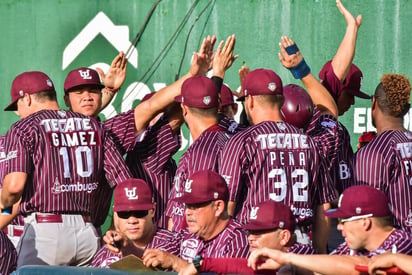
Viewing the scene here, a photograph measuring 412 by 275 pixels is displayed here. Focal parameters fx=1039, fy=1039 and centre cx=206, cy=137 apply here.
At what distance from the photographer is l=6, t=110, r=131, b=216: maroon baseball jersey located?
22.7 feet

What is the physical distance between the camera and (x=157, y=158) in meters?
7.65

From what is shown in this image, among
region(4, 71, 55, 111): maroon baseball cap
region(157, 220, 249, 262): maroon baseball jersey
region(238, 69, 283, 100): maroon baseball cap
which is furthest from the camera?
region(4, 71, 55, 111): maroon baseball cap

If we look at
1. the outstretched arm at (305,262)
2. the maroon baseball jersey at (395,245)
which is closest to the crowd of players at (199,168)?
the maroon baseball jersey at (395,245)

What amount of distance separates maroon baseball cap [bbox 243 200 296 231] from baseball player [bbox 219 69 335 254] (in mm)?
789

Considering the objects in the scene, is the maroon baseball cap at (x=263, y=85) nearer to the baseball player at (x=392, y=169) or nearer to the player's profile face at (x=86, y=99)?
the baseball player at (x=392, y=169)

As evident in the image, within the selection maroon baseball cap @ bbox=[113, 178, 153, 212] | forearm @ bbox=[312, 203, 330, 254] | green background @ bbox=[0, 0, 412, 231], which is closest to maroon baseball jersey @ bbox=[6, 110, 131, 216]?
maroon baseball cap @ bbox=[113, 178, 153, 212]

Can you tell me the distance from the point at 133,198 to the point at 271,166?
0.87m

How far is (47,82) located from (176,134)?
1060mm

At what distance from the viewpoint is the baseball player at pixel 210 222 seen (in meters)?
5.87

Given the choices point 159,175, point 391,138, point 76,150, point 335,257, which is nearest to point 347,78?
point 391,138

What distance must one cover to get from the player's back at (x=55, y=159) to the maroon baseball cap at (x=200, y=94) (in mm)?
716

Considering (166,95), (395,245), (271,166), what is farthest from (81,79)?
(395,245)

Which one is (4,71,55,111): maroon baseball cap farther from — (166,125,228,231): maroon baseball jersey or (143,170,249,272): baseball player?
(143,170,249,272): baseball player

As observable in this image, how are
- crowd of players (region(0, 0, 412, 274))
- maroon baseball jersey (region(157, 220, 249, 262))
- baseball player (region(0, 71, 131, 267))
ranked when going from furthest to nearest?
baseball player (region(0, 71, 131, 267)) → crowd of players (region(0, 0, 412, 274)) → maroon baseball jersey (region(157, 220, 249, 262))
